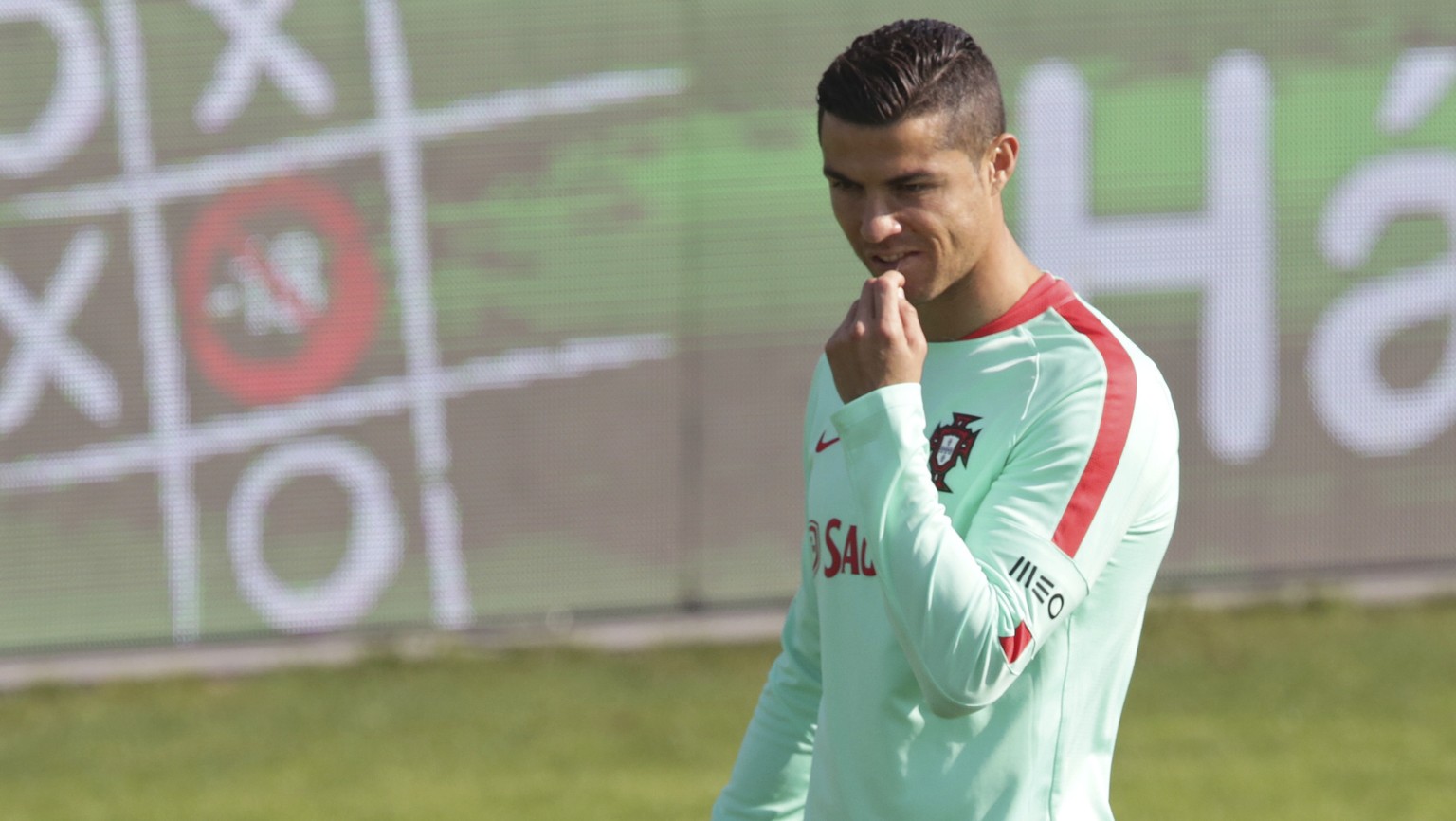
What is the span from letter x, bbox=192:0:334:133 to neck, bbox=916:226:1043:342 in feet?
17.8

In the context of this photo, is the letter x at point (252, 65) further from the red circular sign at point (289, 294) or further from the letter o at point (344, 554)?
the letter o at point (344, 554)

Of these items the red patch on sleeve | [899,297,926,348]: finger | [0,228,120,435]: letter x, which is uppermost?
[899,297,926,348]: finger

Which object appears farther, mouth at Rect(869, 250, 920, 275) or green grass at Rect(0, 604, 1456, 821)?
green grass at Rect(0, 604, 1456, 821)

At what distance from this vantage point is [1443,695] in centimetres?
714

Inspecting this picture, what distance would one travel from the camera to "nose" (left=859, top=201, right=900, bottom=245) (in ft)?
7.72

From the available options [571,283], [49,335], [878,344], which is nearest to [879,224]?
[878,344]

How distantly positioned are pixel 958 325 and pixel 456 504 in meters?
5.40

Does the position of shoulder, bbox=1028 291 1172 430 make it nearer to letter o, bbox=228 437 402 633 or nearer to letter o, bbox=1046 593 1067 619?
letter o, bbox=1046 593 1067 619

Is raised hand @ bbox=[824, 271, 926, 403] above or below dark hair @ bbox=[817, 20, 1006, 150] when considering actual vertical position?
below

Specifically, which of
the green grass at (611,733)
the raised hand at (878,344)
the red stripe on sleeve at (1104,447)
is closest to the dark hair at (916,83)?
the raised hand at (878,344)

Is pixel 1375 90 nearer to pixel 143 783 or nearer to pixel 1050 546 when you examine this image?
pixel 143 783

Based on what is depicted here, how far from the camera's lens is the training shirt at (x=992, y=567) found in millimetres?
2213

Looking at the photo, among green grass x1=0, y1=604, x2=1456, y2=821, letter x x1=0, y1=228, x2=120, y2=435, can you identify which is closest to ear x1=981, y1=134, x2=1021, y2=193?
green grass x1=0, y1=604, x2=1456, y2=821

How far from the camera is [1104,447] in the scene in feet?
7.56
